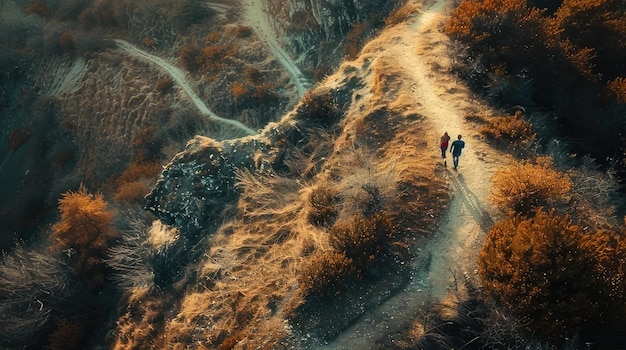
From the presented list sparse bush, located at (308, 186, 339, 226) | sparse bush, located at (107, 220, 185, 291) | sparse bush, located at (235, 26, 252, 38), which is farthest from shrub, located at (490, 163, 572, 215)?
sparse bush, located at (235, 26, 252, 38)

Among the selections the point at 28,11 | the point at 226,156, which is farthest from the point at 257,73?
the point at 28,11

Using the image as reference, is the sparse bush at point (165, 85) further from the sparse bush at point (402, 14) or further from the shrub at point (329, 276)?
the shrub at point (329, 276)

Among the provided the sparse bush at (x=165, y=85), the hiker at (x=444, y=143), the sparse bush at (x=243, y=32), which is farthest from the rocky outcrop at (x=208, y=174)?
the sparse bush at (x=243, y=32)

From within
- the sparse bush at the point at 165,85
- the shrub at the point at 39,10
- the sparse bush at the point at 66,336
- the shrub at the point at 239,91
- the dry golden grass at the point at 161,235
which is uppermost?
the shrub at the point at 39,10

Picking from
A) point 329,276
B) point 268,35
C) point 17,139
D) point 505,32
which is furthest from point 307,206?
point 17,139

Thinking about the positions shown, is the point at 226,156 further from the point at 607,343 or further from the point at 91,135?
the point at 91,135

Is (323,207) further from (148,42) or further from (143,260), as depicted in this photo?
(148,42)
